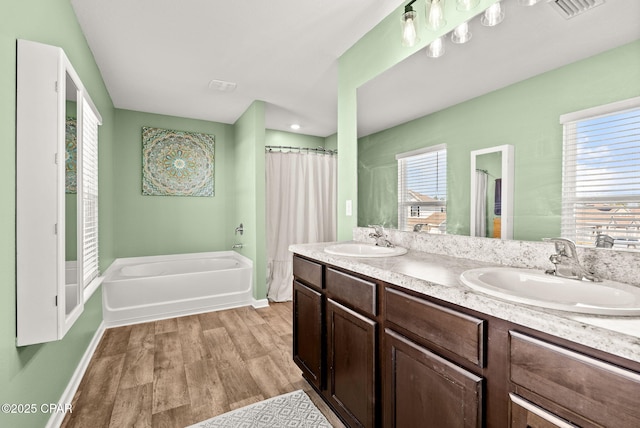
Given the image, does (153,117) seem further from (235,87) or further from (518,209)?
(518,209)

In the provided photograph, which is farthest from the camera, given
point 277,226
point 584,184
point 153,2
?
point 277,226

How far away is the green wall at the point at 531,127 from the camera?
3.41 feet

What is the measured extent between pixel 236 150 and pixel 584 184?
3984 millimetres

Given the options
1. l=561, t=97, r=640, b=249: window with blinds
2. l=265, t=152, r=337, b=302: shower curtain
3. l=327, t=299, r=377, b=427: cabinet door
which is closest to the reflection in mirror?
l=327, t=299, r=377, b=427: cabinet door

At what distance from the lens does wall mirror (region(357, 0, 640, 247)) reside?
105 cm

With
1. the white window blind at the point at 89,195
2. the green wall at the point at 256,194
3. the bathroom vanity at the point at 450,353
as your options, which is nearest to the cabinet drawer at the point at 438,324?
the bathroom vanity at the point at 450,353

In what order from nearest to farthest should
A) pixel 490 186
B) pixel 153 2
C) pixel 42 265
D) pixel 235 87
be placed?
pixel 42 265 < pixel 490 186 < pixel 153 2 < pixel 235 87

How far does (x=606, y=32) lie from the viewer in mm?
1048

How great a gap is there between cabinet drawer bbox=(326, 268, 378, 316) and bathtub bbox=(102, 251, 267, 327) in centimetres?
226

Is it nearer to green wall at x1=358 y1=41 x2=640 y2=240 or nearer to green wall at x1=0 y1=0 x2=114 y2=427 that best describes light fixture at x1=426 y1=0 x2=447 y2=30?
green wall at x1=358 y1=41 x2=640 y2=240

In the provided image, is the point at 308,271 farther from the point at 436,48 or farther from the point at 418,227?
the point at 436,48

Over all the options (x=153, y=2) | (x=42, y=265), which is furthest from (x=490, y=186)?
(x=153, y=2)

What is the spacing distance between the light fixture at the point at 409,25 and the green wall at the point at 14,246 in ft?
5.66

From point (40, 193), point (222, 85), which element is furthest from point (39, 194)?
point (222, 85)
